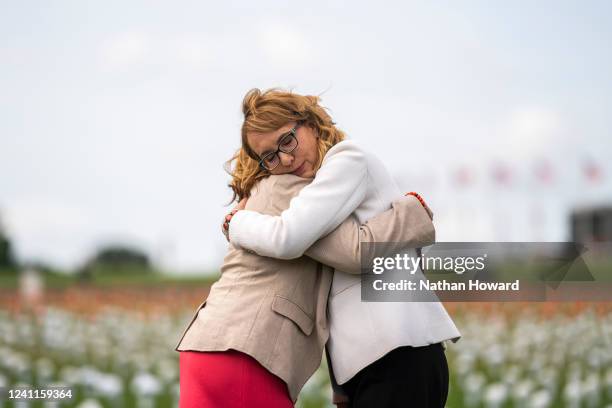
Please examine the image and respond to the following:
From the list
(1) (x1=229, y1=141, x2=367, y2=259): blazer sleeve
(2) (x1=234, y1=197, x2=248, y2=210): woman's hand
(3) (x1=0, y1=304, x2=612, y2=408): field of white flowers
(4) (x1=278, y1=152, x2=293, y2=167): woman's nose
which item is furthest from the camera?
(3) (x1=0, y1=304, x2=612, y2=408): field of white flowers

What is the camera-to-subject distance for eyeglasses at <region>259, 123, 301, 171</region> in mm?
1971

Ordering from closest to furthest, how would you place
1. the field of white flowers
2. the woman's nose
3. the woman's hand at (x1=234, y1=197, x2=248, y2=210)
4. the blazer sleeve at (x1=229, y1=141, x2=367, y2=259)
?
the blazer sleeve at (x1=229, y1=141, x2=367, y2=259), the woman's nose, the woman's hand at (x1=234, y1=197, x2=248, y2=210), the field of white flowers

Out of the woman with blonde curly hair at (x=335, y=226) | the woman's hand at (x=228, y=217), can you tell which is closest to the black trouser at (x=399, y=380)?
the woman with blonde curly hair at (x=335, y=226)

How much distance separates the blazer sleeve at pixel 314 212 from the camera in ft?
6.02

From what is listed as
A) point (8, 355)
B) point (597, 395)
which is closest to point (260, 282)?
point (597, 395)

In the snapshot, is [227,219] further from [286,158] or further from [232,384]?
[232,384]

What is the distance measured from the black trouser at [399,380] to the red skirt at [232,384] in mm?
209

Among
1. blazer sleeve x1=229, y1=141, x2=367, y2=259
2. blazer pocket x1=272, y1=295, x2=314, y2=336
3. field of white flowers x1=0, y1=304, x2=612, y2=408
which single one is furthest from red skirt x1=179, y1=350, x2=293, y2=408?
field of white flowers x1=0, y1=304, x2=612, y2=408

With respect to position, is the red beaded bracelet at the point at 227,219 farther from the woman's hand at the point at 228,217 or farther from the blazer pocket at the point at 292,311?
the blazer pocket at the point at 292,311

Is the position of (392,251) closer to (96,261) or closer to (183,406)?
(183,406)

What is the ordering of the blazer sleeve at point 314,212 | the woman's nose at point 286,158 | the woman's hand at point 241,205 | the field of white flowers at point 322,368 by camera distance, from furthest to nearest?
the field of white flowers at point 322,368 < the woman's hand at point 241,205 < the woman's nose at point 286,158 < the blazer sleeve at point 314,212

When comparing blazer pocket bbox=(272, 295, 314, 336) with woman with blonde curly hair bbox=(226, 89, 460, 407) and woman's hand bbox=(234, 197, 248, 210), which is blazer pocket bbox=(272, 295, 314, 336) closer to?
woman with blonde curly hair bbox=(226, 89, 460, 407)

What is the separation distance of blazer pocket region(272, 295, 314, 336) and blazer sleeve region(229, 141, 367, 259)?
0.43ft

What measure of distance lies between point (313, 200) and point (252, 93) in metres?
0.37
